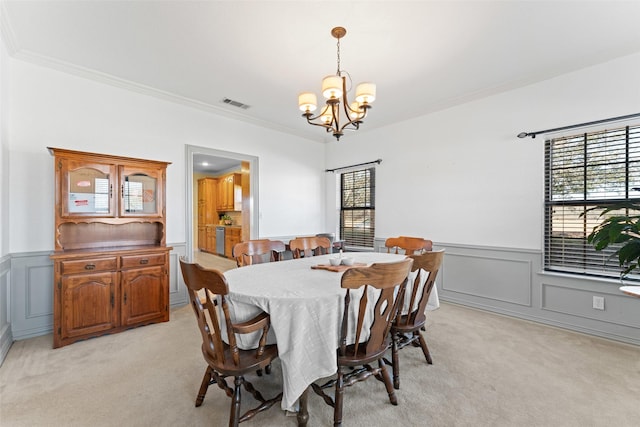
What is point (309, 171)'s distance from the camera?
543 centimetres

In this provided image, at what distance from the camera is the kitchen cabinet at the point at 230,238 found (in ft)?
22.4

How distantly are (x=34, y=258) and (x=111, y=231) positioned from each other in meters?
0.67

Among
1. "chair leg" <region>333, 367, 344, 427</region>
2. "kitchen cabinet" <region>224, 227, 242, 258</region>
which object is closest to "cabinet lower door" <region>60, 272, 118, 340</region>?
"chair leg" <region>333, 367, 344, 427</region>

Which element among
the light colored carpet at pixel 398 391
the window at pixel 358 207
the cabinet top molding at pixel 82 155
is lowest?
the light colored carpet at pixel 398 391

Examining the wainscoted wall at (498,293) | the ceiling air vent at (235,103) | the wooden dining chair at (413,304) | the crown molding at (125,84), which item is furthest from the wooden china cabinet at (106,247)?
the wooden dining chair at (413,304)

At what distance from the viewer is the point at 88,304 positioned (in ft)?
8.75

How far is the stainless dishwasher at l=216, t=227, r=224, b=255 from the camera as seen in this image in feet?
25.3

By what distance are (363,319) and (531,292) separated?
108 inches

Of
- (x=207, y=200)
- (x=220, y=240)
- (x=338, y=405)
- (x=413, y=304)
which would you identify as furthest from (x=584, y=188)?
(x=207, y=200)

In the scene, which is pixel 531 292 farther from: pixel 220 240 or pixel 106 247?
pixel 220 240

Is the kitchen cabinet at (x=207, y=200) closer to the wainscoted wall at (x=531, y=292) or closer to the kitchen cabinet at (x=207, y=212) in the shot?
the kitchen cabinet at (x=207, y=212)

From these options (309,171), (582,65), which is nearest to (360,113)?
(582,65)

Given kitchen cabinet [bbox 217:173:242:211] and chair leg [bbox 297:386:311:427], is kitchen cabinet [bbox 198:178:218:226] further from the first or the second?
chair leg [bbox 297:386:311:427]

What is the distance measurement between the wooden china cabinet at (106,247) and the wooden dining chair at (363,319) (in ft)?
7.65
